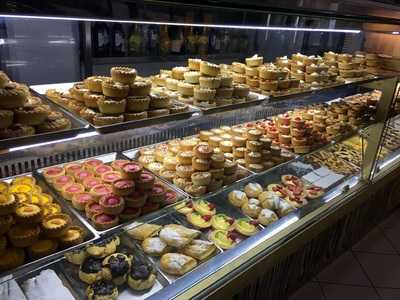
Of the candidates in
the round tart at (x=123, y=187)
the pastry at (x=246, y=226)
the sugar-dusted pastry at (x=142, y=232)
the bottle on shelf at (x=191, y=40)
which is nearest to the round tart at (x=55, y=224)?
the round tart at (x=123, y=187)

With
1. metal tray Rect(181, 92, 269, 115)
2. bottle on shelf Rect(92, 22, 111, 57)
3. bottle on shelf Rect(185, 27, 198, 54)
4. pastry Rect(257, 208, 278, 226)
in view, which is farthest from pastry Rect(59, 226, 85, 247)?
bottle on shelf Rect(185, 27, 198, 54)

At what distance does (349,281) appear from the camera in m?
2.74

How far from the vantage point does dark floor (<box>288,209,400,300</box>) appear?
A: 261 centimetres

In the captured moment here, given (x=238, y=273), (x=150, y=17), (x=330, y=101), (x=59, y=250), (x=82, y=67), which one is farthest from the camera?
(x=330, y=101)

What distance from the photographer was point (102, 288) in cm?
159

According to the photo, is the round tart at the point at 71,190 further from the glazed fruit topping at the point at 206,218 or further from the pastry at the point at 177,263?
the glazed fruit topping at the point at 206,218

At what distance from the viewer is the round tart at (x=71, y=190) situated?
169 centimetres

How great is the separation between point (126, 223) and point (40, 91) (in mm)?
683

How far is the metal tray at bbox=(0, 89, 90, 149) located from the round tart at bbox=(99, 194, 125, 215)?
1.43ft

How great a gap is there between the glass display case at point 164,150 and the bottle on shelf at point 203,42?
28cm

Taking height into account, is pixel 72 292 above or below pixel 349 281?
above

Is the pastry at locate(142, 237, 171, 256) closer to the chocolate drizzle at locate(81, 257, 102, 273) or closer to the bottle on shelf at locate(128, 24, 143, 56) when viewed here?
the chocolate drizzle at locate(81, 257, 102, 273)

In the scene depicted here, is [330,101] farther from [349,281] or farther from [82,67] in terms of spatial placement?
[82,67]

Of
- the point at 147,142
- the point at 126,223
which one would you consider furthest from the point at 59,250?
the point at 147,142
